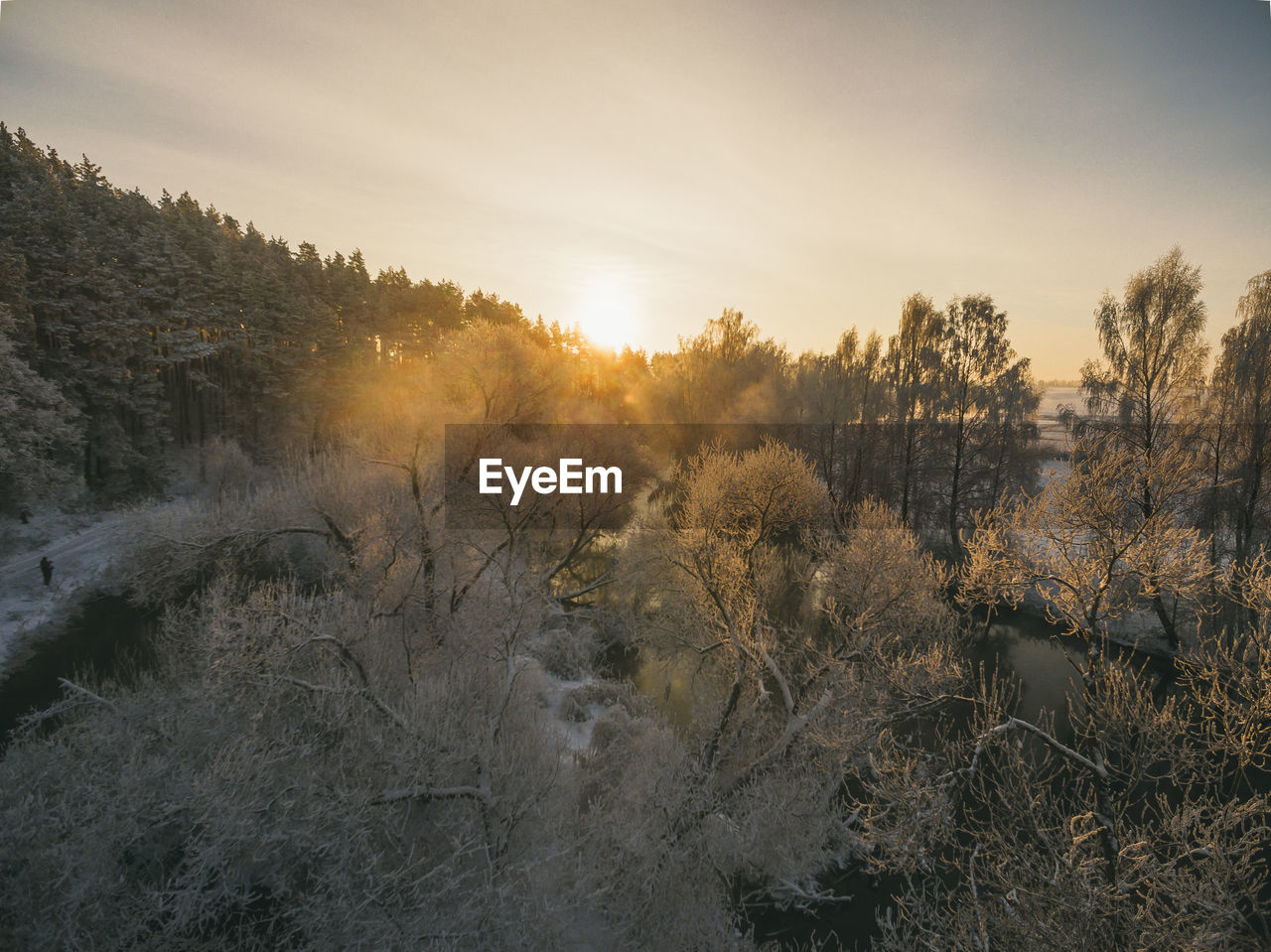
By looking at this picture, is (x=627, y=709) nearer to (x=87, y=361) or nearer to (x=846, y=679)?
(x=846, y=679)

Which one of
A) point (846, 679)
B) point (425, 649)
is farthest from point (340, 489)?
point (846, 679)

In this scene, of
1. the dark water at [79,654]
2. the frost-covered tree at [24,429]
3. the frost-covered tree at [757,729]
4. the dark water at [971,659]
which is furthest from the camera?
the frost-covered tree at [24,429]

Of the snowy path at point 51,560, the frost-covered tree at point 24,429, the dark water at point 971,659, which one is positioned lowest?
the dark water at point 971,659

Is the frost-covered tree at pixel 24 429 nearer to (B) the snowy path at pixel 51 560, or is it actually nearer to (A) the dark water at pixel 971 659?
(B) the snowy path at pixel 51 560

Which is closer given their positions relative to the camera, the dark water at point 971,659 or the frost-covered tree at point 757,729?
the frost-covered tree at point 757,729

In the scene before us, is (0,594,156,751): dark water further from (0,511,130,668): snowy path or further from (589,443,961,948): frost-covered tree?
(589,443,961,948): frost-covered tree

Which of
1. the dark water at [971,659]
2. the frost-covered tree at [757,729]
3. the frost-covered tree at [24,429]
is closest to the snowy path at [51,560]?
the frost-covered tree at [24,429]
